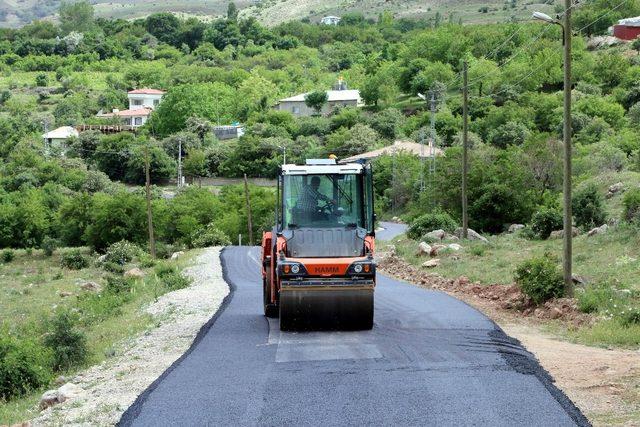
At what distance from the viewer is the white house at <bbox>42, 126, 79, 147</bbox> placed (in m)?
126

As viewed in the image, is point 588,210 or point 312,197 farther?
point 588,210

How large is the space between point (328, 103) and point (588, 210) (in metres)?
101

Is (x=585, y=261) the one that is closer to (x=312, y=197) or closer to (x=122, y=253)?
(x=312, y=197)

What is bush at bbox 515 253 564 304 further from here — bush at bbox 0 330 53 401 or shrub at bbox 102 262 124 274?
shrub at bbox 102 262 124 274

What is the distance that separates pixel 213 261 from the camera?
173ft

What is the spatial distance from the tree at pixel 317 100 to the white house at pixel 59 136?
32.6 metres

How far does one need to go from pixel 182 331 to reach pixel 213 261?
99.6 ft

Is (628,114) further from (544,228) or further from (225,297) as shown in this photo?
(225,297)

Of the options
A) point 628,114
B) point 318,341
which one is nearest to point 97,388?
point 318,341

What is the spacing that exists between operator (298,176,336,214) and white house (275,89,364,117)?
395ft

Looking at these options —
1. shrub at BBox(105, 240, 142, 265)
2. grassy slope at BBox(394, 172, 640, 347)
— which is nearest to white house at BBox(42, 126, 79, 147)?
shrub at BBox(105, 240, 142, 265)

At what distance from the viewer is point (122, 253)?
224ft

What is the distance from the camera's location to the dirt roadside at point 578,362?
13.2 meters

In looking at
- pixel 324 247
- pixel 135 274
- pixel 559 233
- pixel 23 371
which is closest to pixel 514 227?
pixel 559 233
